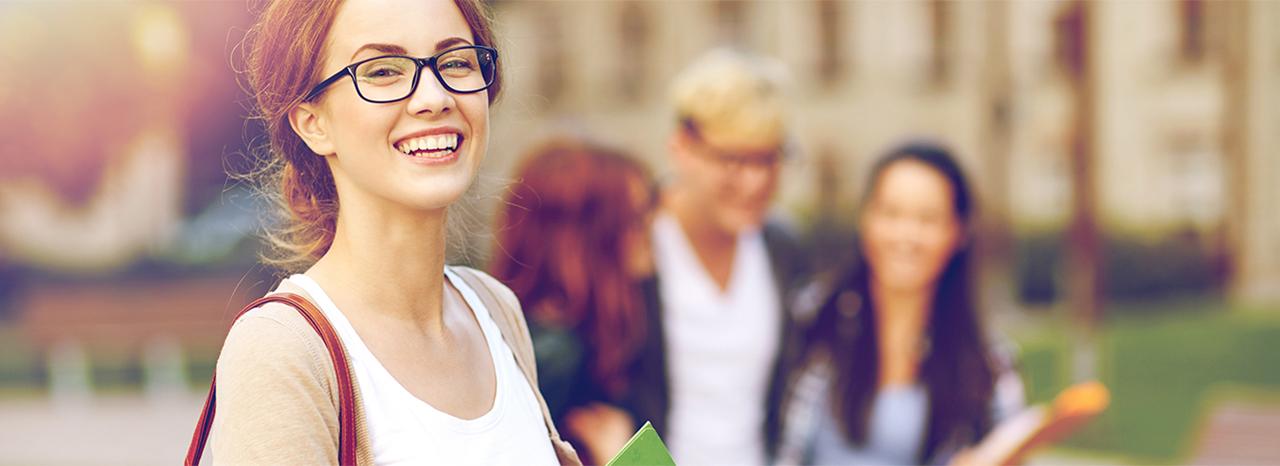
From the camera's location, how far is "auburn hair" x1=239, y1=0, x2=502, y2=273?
4.55 ft

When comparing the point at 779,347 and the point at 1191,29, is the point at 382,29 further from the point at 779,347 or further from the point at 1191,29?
the point at 1191,29

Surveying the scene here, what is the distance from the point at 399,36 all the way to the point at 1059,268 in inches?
721

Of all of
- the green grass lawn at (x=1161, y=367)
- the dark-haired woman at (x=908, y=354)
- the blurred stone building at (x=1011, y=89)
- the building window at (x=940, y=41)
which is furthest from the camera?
the building window at (x=940, y=41)

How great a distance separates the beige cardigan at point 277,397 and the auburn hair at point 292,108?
231 mm

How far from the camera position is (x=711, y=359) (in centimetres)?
353

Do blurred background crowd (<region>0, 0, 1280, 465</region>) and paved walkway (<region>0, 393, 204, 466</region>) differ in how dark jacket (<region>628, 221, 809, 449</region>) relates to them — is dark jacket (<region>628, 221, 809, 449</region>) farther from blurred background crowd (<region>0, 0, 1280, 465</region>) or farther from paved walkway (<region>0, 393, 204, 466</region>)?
paved walkway (<region>0, 393, 204, 466</region>)

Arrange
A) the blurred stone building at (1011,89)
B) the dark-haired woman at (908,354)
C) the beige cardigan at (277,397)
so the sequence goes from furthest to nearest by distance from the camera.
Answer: the blurred stone building at (1011,89) → the dark-haired woman at (908,354) → the beige cardigan at (277,397)

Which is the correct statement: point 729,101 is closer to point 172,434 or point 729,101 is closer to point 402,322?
point 402,322

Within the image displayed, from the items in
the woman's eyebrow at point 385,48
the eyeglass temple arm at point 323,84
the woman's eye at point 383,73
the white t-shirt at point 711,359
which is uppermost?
the woman's eyebrow at point 385,48

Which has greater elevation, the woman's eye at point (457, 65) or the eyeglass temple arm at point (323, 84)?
the woman's eye at point (457, 65)

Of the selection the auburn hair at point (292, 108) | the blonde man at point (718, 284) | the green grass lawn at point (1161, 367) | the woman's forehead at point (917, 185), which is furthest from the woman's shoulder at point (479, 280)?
the green grass lawn at point (1161, 367)

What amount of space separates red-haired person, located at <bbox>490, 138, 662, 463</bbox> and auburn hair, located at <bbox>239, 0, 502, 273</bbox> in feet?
4.71

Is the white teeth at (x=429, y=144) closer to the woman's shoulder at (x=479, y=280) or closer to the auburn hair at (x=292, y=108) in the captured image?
the auburn hair at (x=292, y=108)

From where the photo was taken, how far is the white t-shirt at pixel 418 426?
53.2 inches
